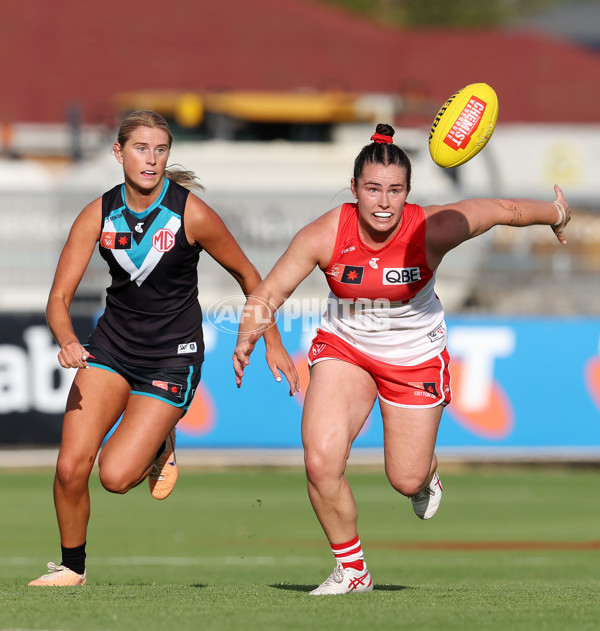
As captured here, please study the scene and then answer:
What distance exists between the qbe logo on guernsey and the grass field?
164 centimetres

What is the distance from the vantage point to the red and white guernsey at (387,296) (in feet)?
22.3

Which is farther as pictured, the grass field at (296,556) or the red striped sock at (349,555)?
the red striped sock at (349,555)

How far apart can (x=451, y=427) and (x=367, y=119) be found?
775cm

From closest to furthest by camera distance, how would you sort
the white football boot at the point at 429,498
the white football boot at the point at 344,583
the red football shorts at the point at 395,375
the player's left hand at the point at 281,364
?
the white football boot at the point at 344,583, the player's left hand at the point at 281,364, the red football shorts at the point at 395,375, the white football boot at the point at 429,498

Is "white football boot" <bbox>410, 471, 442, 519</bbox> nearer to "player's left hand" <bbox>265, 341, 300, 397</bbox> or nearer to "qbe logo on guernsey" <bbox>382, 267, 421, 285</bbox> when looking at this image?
"player's left hand" <bbox>265, 341, 300, 397</bbox>

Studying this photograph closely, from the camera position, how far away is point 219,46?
114 ft

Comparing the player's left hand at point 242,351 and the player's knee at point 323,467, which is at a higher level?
the player's left hand at point 242,351

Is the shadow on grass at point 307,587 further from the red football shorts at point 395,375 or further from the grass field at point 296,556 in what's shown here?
the red football shorts at point 395,375

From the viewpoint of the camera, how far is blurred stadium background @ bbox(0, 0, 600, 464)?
1441 centimetres

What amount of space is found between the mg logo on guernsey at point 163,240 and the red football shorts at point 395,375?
3.19ft

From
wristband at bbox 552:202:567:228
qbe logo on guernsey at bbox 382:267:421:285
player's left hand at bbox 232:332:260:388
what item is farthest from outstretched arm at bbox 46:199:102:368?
wristband at bbox 552:202:567:228

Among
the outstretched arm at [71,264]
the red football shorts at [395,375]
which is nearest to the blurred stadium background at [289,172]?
Result: the red football shorts at [395,375]

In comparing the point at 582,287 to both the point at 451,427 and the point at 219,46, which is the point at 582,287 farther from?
the point at 219,46

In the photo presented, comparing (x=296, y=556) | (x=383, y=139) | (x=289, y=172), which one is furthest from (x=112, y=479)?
(x=289, y=172)
